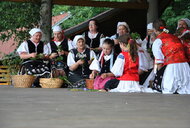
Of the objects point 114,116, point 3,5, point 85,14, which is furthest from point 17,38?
point 85,14

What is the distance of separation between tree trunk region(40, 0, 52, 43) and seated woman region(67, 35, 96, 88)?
5.25 ft

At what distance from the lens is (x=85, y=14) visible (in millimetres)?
22844

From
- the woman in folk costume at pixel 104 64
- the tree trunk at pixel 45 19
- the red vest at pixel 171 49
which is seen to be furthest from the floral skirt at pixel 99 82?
the tree trunk at pixel 45 19

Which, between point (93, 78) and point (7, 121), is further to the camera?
point (93, 78)

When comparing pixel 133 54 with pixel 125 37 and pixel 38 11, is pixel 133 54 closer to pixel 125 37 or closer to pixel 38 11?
pixel 125 37

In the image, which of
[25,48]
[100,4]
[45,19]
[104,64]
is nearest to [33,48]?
[25,48]

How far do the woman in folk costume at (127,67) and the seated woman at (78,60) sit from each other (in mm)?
1439

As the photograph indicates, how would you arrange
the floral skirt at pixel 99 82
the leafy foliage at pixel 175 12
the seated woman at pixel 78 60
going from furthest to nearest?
the leafy foliage at pixel 175 12 → the seated woman at pixel 78 60 → the floral skirt at pixel 99 82

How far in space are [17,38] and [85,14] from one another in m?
11.9

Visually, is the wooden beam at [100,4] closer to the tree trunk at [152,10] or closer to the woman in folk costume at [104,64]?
the tree trunk at [152,10]

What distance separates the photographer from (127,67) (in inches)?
268

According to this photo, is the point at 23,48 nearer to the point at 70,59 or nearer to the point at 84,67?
the point at 70,59

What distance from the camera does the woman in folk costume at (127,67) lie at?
6.72 metres

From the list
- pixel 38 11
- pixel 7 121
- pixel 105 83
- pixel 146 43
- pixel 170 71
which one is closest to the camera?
pixel 7 121
